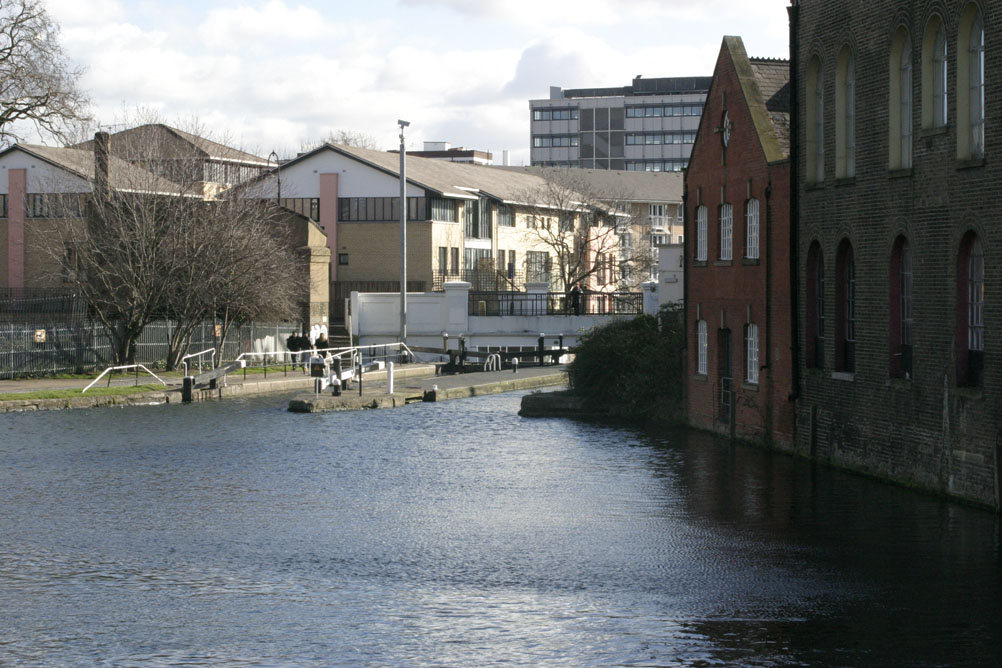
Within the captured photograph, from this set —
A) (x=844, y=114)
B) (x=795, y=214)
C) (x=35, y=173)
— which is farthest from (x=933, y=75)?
(x=35, y=173)

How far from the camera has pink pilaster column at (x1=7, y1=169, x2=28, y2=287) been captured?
59.6 metres

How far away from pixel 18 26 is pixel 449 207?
2701 centimetres

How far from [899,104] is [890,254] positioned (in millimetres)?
2316

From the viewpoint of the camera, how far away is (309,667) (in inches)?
400

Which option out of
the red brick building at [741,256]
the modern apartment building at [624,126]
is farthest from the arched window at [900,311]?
Result: the modern apartment building at [624,126]

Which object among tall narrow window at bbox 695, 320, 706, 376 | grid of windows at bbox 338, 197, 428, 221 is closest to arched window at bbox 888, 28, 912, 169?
tall narrow window at bbox 695, 320, 706, 376

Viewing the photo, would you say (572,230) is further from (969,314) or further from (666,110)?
(666,110)

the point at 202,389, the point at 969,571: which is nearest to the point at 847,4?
the point at 969,571

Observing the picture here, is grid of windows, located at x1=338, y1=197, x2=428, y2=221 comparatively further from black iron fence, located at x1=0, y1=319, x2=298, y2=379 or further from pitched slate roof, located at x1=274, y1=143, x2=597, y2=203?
black iron fence, located at x1=0, y1=319, x2=298, y2=379

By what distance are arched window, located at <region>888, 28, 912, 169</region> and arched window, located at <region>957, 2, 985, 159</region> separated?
6.91 ft

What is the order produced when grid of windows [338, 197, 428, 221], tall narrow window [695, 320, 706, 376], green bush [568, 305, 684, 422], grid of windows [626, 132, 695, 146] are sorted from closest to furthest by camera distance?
1. tall narrow window [695, 320, 706, 376]
2. green bush [568, 305, 684, 422]
3. grid of windows [338, 197, 428, 221]
4. grid of windows [626, 132, 695, 146]

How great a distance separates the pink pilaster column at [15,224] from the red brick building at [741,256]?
126 ft

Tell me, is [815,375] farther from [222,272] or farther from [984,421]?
[222,272]

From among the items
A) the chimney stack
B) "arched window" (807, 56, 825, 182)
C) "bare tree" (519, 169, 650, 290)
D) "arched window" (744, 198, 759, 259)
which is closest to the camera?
"arched window" (807, 56, 825, 182)
